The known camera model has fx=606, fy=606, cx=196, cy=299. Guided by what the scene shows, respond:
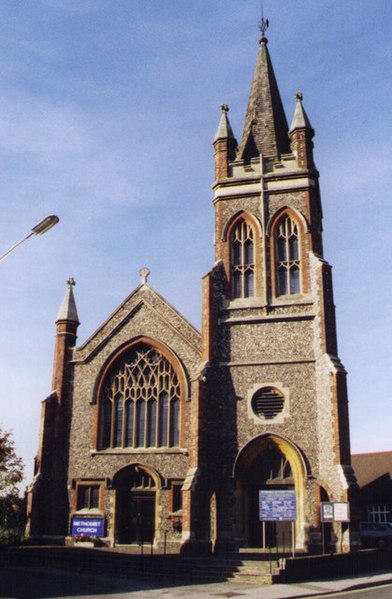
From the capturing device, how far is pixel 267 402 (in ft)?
81.6

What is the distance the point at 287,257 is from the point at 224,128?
26.4 feet

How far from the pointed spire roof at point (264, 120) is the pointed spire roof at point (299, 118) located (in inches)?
47.9

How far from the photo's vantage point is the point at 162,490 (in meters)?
25.5

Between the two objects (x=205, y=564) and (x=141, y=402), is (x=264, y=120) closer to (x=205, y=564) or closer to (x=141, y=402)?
(x=141, y=402)

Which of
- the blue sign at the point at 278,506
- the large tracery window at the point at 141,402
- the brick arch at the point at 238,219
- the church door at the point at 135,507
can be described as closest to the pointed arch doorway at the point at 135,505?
the church door at the point at 135,507

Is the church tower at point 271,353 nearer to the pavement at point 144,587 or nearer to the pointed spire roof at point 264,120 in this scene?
the pointed spire roof at point 264,120

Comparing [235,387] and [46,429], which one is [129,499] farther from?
[235,387]

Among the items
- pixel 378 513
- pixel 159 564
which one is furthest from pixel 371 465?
pixel 159 564

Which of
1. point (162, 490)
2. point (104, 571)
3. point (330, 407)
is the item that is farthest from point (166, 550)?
point (330, 407)

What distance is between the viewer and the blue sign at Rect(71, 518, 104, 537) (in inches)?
966

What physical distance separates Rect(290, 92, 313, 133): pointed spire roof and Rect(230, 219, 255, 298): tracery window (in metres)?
5.56

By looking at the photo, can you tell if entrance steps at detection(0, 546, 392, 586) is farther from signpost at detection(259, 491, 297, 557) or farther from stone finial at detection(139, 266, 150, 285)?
stone finial at detection(139, 266, 150, 285)

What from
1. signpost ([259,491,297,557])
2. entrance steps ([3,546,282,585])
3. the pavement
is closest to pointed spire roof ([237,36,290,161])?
signpost ([259,491,297,557])

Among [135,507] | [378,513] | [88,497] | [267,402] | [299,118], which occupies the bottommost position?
[378,513]
